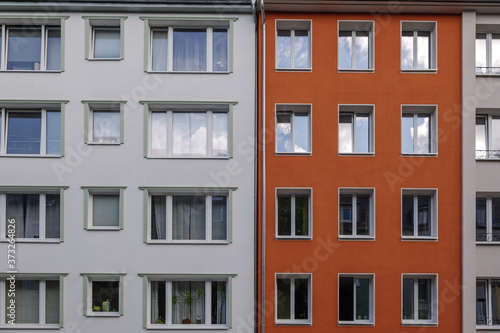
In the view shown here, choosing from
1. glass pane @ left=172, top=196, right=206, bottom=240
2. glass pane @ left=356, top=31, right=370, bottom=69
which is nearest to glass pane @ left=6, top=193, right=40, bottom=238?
glass pane @ left=172, top=196, right=206, bottom=240

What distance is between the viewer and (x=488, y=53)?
15039 millimetres

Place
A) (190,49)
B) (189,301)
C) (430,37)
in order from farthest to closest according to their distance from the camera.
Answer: (190,49)
(430,37)
(189,301)

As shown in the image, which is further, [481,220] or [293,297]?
[481,220]

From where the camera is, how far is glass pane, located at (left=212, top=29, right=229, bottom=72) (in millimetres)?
15047

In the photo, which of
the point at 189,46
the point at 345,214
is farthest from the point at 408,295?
the point at 189,46

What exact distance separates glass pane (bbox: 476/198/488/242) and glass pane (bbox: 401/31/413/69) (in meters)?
5.05

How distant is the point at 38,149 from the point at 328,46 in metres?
10.1

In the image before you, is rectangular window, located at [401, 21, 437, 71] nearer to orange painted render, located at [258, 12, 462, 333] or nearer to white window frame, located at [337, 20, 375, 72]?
orange painted render, located at [258, 12, 462, 333]

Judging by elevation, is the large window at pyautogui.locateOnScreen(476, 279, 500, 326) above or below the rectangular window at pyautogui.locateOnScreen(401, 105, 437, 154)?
below

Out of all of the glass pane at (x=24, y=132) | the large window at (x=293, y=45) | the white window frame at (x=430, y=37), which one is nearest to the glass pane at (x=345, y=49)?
the large window at (x=293, y=45)

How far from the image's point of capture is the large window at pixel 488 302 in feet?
47.2

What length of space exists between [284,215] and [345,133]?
3.43m

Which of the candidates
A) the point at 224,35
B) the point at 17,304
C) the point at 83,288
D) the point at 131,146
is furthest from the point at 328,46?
the point at 17,304

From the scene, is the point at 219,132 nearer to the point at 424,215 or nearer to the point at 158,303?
the point at 158,303
